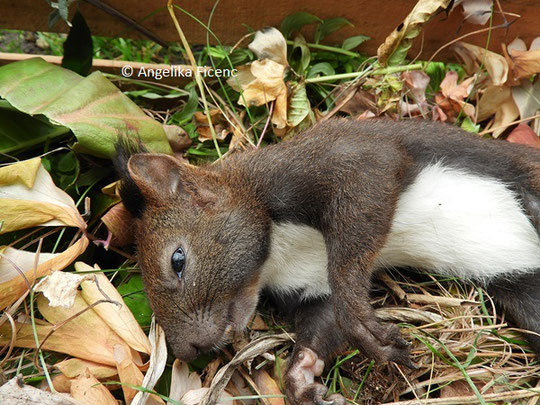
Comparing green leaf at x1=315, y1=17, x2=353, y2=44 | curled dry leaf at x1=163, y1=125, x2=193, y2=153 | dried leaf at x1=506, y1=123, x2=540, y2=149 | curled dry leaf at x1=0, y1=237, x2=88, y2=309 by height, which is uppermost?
green leaf at x1=315, y1=17, x2=353, y2=44

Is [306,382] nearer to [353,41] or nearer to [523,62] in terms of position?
[353,41]

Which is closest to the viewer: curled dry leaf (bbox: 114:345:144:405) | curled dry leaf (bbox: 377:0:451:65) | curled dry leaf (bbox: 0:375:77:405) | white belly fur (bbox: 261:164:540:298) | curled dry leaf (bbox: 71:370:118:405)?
curled dry leaf (bbox: 0:375:77:405)

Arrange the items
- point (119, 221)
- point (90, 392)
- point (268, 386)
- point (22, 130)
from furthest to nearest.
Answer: point (22, 130)
point (119, 221)
point (268, 386)
point (90, 392)

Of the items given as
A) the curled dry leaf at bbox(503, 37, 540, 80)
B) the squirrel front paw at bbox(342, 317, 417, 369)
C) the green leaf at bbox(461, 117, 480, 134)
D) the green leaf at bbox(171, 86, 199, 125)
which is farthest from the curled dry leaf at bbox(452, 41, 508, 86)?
the squirrel front paw at bbox(342, 317, 417, 369)

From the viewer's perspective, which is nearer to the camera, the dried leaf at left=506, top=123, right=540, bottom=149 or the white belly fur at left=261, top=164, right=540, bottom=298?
the white belly fur at left=261, top=164, right=540, bottom=298

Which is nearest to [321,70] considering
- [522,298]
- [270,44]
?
[270,44]

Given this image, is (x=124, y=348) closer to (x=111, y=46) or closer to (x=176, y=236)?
(x=176, y=236)

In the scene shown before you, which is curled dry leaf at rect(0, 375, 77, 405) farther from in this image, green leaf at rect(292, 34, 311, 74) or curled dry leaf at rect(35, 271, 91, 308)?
green leaf at rect(292, 34, 311, 74)

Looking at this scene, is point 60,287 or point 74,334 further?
point 74,334
